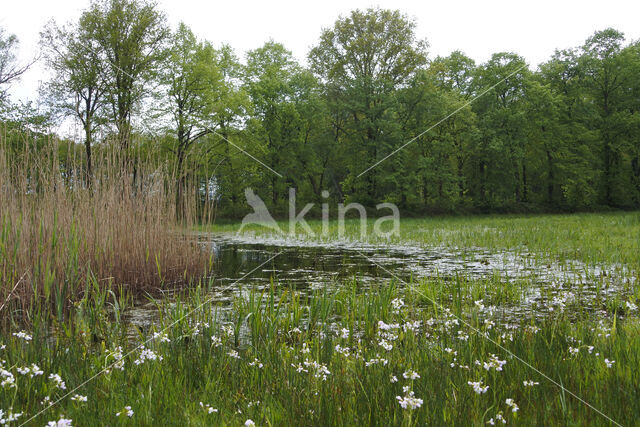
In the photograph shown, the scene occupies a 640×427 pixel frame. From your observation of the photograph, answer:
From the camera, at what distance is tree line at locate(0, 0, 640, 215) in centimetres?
3197

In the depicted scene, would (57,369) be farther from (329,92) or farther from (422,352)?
(329,92)

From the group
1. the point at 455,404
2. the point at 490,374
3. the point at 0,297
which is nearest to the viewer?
the point at 455,404

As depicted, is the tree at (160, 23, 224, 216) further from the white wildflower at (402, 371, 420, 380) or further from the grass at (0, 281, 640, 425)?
the white wildflower at (402, 371, 420, 380)

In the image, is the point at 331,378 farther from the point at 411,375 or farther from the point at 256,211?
the point at 256,211

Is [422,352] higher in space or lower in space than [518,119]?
lower

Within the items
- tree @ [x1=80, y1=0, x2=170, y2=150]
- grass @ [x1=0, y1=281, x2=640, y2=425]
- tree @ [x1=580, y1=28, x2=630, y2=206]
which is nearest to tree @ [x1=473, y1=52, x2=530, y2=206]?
tree @ [x1=580, y1=28, x2=630, y2=206]

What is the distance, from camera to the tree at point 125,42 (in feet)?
82.5

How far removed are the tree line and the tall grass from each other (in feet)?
73.7

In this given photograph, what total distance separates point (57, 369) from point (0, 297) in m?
2.39

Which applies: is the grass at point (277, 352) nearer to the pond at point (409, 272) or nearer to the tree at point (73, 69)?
the pond at point (409, 272)

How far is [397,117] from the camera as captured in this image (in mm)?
33625

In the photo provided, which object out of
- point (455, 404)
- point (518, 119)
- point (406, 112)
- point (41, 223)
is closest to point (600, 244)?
point (455, 404)

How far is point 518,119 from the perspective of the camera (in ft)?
120

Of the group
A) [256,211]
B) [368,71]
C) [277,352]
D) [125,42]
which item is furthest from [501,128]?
[277,352]
